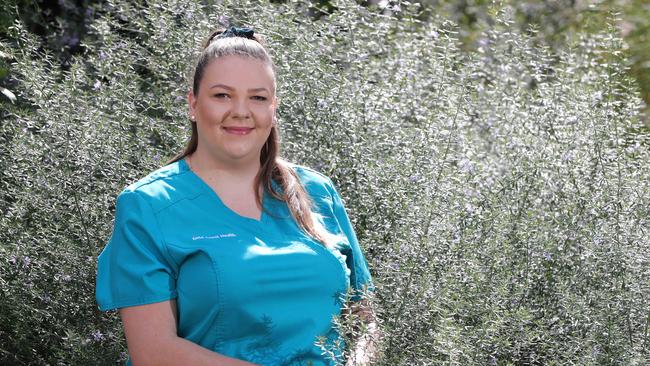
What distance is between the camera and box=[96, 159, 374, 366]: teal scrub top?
254 cm

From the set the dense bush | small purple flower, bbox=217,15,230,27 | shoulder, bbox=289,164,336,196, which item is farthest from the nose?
small purple flower, bbox=217,15,230,27

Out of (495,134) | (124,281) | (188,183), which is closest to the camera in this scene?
(124,281)

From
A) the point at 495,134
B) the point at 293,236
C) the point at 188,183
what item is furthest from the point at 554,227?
the point at 188,183

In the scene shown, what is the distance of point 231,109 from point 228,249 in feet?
1.17

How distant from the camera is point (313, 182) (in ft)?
9.76

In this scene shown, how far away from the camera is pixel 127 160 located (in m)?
3.59

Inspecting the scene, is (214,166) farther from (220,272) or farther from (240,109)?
(220,272)

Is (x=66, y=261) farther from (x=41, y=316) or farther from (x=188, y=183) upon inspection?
(x=188, y=183)

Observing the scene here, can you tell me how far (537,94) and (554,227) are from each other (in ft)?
3.26

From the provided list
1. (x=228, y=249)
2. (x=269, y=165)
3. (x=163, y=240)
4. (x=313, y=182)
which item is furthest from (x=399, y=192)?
(x=163, y=240)

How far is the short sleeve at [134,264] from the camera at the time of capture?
8.21 feet

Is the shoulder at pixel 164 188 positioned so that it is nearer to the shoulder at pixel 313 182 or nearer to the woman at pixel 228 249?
the woman at pixel 228 249

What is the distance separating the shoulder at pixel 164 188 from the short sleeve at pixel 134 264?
1 centimetres

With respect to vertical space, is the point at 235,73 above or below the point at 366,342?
above
